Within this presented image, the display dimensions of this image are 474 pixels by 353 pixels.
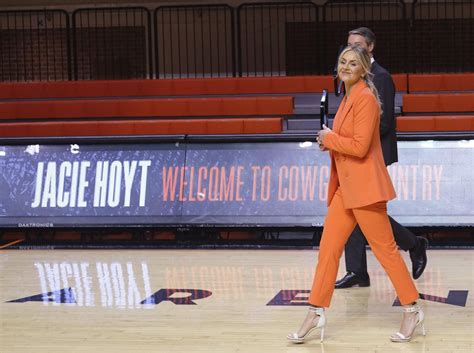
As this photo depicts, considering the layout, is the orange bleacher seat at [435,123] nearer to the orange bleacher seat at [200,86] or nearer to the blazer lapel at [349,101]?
the orange bleacher seat at [200,86]

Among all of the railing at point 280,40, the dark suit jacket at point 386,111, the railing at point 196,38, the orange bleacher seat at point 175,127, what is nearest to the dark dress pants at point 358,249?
the dark suit jacket at point 386,111

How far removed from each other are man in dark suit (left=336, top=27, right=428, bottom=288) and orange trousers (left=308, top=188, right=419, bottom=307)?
1.43 m

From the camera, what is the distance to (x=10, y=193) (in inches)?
413

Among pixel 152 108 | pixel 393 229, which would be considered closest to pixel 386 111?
pixel 393 229

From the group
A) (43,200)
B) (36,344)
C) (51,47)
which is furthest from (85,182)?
(51,47)

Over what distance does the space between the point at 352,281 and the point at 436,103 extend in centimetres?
642

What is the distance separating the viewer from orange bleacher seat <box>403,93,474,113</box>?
13.5 m

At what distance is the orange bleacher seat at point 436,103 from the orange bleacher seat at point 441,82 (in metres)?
1.01

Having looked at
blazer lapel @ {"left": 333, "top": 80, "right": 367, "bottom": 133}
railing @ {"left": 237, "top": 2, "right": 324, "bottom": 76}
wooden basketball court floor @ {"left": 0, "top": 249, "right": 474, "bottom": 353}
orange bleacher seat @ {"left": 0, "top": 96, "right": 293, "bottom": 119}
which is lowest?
wooden basketball court floor @ {"left": 0, "top": 249, "right": 474, "bottom": 353}

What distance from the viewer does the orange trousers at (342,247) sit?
232 inches

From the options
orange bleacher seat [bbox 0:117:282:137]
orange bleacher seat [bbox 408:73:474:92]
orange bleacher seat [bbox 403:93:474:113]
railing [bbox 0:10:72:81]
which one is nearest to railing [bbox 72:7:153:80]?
railing [bbox 0:10:72:81]

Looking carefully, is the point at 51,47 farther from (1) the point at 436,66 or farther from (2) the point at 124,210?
(2) the point at 124,210

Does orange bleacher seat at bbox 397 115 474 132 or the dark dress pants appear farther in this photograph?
orange bleacher seat at bbox 397 115 474 132

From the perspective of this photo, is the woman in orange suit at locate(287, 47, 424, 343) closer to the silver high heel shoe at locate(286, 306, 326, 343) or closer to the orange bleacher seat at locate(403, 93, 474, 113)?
the silver high heel shoe at locate(286, 306, 326, 343)
